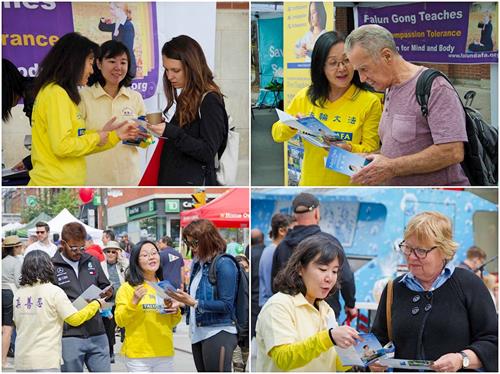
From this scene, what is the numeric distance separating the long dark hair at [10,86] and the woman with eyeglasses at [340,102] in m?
1.52

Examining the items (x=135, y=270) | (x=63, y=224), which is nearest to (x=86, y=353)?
(x=135, y=270)

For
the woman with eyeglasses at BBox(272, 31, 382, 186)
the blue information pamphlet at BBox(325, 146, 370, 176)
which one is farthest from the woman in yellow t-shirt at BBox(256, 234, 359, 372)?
the woman with eyeglasses at BBox(272, 31, 382, 186)

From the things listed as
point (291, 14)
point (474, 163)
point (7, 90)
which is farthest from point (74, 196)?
point (474, 163)

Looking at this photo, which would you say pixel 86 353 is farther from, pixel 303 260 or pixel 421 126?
pixel 421 126

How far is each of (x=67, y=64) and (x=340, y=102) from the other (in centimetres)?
151

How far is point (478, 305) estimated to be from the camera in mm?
3020

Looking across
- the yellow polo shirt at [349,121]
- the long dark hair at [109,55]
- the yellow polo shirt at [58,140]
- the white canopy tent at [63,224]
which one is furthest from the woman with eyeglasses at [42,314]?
the yellow polo shirt at [349,121]

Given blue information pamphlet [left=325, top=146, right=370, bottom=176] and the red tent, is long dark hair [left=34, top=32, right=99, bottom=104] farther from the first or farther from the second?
blue information pamphlet [left=325, top=146, right=370, bottom=176]

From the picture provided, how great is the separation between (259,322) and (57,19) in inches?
86.9

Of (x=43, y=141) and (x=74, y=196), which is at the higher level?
(x=43, y=141)

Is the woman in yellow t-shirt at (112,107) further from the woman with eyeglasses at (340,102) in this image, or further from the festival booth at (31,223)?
the woman with eyeglasses at (340,102)

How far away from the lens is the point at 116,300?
4090mm

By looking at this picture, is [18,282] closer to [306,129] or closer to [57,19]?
[57,19]

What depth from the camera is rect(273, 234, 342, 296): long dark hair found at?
3.27m
